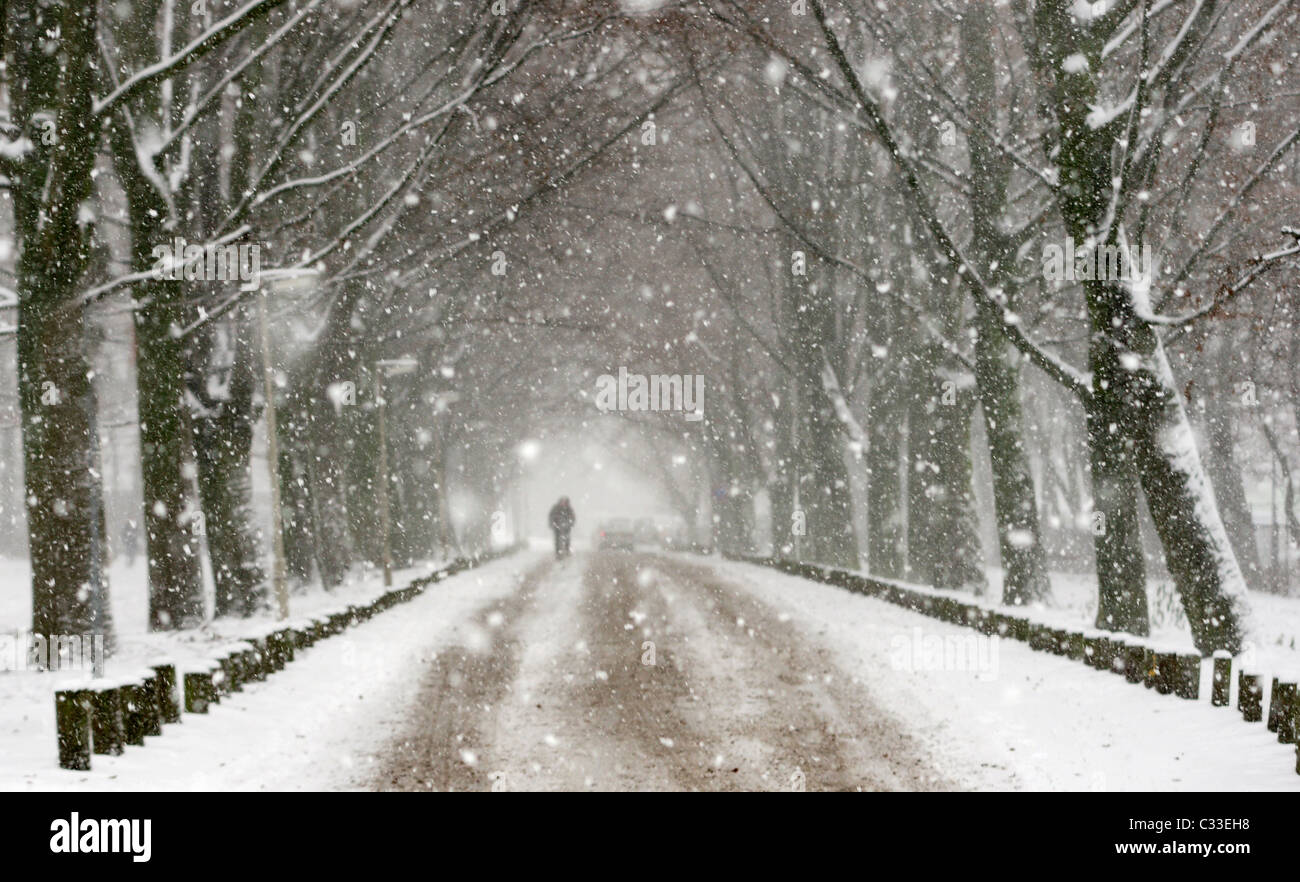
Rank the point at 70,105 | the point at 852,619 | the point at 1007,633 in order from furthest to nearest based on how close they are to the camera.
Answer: the point at 852,619 → the point at 1007,633 → the point at 70,105

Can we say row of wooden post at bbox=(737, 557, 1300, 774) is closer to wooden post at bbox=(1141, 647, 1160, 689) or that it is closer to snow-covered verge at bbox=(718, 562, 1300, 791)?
wooden post at bbox=(1141, 647, 1160, 689)

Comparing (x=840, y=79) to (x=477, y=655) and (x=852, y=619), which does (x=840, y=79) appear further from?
(x=477, y=655)

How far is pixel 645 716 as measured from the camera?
9078 millimetres

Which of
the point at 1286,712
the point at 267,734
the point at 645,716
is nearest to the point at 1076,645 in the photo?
the point at 1286,712

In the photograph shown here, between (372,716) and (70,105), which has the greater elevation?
(70,105)

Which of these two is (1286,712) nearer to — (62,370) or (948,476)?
(62,370)

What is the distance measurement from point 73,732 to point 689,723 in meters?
4.27

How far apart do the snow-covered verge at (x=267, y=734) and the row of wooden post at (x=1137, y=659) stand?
19.9ft

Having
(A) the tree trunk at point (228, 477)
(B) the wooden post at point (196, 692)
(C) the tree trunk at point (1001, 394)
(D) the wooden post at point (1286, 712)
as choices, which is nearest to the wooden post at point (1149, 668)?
(D) the wooden post at point (1286, 712)

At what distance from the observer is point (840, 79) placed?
67.0 feet

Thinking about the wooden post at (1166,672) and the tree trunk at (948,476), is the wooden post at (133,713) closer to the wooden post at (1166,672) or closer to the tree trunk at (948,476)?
the wooden post at (1166,672)

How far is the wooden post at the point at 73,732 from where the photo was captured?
7277mm

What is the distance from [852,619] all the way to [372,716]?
8402 mm

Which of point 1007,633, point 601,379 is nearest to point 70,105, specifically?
point 1007,633
